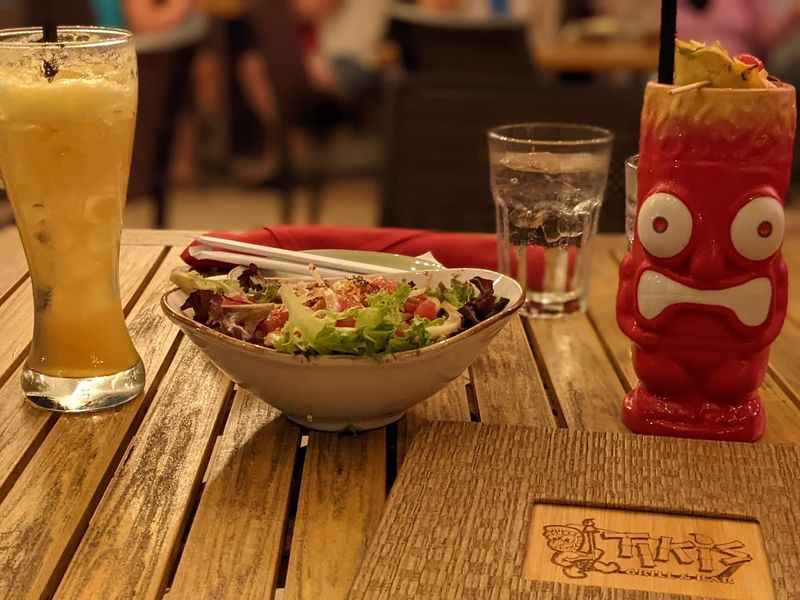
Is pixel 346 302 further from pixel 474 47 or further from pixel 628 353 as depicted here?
pixel 474 47

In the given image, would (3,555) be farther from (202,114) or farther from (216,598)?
(202,114)

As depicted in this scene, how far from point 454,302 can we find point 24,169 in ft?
1.19

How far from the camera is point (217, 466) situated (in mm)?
852

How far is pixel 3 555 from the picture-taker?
0.72 m

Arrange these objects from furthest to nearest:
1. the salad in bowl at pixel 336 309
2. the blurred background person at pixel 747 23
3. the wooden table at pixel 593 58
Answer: the blurred background person at pixel 747 23 → the wooden table at pixel 593 58 → the salad in bowl at pixel 336 309

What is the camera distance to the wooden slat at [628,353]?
3.15ft

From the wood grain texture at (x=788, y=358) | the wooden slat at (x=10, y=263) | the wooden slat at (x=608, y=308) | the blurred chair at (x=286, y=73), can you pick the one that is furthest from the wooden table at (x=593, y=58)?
the wood grain texture at (x=788, y=358)

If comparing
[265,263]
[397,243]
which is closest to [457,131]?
[397,243]

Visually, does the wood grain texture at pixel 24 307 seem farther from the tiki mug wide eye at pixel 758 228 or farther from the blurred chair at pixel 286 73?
the blurred chair at pixel 286 73

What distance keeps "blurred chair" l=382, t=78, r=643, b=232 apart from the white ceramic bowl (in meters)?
1.12

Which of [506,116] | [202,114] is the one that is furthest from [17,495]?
[202,114]

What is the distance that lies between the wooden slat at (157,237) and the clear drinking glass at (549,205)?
42 cm

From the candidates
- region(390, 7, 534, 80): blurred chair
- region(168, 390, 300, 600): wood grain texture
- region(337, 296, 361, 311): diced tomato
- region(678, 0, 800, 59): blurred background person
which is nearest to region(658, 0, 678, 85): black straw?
region(337, 296, 361, 311): diced tomato

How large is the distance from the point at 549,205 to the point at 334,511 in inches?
23.0
